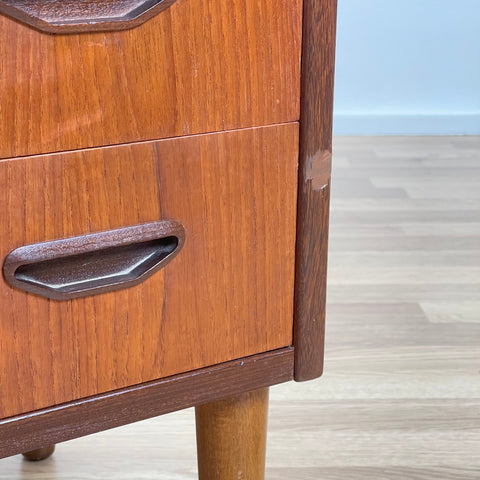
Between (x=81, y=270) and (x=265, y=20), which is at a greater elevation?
(x=265, y=20)

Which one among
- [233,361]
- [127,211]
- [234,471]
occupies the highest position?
[127,211]

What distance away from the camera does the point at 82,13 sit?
412 mm

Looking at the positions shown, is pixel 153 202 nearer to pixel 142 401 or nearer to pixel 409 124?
pixel 142 401

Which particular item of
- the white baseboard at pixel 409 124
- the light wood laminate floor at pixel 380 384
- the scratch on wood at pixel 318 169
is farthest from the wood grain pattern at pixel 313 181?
the white baseboard at pixel 409 124

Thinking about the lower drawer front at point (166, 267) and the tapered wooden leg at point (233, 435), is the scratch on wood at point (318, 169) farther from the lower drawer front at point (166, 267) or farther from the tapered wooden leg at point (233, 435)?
the tapered wooden leg at point (233, 435)

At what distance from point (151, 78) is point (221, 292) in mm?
138

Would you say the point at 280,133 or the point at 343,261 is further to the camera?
the point at 343,261

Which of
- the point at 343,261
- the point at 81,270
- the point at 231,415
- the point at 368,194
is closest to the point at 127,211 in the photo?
the point at 81,270

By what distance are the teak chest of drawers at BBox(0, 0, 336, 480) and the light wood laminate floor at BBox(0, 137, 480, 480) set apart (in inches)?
18.0

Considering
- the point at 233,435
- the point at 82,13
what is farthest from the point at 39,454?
the point at 82,13

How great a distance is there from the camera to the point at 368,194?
77.0 inches

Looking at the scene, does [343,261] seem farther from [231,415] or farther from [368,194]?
[231,415]

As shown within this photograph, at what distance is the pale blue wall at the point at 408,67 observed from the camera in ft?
8.25

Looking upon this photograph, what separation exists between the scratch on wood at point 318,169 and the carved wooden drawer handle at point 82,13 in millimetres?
133
